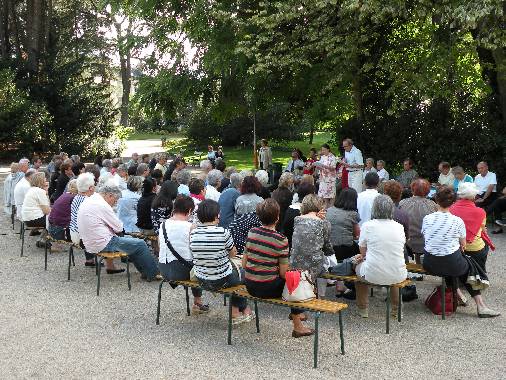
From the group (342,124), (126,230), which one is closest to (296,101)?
(342,124)

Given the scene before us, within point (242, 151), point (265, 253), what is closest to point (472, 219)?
point (265, 253)

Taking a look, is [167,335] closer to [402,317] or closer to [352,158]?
[402,317]

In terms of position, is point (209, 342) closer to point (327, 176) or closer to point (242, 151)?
point (327, 176)

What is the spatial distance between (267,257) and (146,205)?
3.88m

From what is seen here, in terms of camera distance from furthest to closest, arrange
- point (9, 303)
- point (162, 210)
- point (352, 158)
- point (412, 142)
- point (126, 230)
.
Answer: point (412, 142) → point (352, 158) → point (126, 230) → point (162, 210) → point (9, 303)

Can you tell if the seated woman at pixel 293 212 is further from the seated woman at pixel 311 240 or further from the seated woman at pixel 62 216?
the seated woman at pixel 62 216

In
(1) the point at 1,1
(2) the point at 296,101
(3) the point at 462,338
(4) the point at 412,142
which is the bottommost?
(3) the point at 462,338

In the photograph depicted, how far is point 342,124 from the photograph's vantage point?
1819 cm

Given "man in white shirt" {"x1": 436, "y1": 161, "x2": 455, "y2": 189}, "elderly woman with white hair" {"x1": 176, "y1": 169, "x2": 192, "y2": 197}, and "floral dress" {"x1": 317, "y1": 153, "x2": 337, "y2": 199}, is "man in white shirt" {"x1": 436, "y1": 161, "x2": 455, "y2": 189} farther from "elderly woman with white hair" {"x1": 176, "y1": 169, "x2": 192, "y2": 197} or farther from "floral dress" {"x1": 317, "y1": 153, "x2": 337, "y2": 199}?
"elderly woman with white hair" {"x1": 176, "y1": 169, "x2": 192, "y2": 197}

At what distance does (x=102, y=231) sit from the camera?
27.1 ft

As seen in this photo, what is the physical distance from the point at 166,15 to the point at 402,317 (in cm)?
1365

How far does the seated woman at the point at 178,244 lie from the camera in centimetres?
689

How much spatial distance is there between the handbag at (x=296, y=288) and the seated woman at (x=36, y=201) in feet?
19.2

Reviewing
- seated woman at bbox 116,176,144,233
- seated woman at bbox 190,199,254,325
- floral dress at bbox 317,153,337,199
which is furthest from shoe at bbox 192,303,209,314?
floral dress at bbox 317,153,337,199
